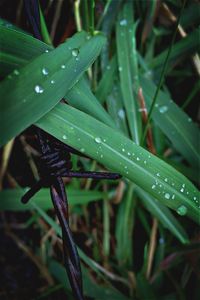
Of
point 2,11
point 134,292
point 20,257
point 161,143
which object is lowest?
point 134,292

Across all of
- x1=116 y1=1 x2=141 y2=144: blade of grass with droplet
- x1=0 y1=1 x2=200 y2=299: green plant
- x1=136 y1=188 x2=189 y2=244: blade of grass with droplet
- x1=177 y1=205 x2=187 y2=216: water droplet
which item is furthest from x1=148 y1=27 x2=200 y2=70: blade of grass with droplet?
x1=177 y1=205 x2=187 y2=216: water droplet

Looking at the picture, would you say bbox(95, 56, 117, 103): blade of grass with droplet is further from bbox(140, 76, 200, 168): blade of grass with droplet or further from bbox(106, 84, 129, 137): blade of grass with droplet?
A: bbox(140, 76, 200, 168): blade of grass with droplet

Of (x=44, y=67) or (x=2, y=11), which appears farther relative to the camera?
(x=2, y=11)

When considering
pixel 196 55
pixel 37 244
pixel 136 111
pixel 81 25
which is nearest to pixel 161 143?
pixel 136 111

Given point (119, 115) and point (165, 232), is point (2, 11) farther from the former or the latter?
point (165, 232)

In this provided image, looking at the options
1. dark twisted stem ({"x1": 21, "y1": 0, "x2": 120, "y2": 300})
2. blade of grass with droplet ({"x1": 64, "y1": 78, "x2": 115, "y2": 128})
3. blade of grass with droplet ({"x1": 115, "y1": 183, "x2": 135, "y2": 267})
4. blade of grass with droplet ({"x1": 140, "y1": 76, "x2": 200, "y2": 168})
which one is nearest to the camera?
dark twisted stem ({"x1": 21, "y1": 0, "x2": 120, "y2": 300})

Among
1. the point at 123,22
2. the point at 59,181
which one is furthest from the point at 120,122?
the point at 59,181

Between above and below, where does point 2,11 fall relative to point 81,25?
above

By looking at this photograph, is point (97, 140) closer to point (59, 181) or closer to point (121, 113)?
point (59, 181)
